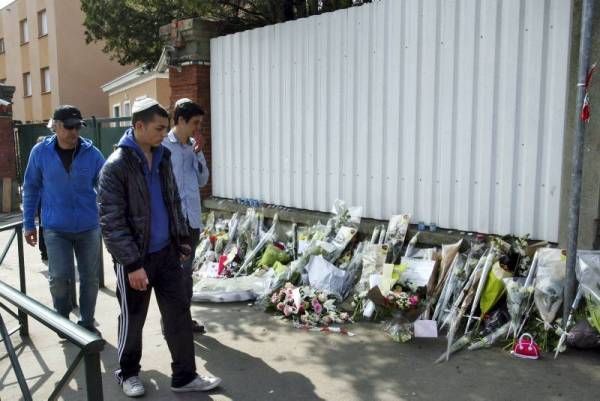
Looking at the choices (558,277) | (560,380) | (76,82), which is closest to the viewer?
(560,380)

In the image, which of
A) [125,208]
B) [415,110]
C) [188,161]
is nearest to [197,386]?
[125,208]

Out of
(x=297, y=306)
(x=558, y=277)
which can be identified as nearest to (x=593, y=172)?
(x=558, y=277)

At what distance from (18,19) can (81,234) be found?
2952cm

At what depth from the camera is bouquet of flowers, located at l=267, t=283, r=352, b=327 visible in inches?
189

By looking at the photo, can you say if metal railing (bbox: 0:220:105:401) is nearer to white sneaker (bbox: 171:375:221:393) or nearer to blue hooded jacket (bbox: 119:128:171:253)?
blue hooded jacket (bbox: 119:128:171:253)

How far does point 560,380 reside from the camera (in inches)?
141

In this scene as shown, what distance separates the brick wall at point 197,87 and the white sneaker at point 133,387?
434cm

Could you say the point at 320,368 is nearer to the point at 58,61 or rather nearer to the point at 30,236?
the point at 30,236

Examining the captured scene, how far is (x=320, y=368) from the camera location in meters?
3.94

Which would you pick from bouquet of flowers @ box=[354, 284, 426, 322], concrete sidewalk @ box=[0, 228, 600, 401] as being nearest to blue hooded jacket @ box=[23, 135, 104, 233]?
concrete sidewalk @ box=[0, 228, 600, 401]

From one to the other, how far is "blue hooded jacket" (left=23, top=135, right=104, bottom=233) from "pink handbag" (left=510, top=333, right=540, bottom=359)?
11.0 ft

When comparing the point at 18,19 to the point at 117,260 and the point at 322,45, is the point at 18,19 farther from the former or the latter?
the point at 117,260

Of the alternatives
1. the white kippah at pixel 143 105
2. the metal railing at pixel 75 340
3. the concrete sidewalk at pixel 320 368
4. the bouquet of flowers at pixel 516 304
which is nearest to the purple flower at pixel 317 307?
the concrete sidewalk at pixel 320 368

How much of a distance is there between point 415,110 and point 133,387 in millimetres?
3400
